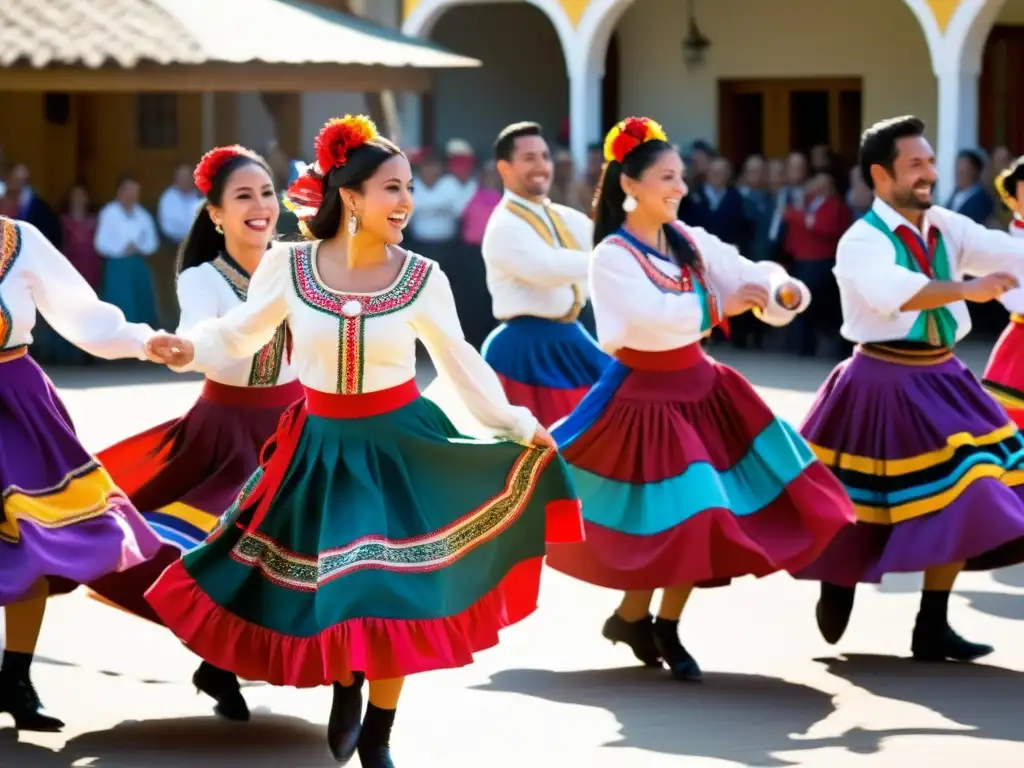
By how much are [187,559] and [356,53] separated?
14.5 metres

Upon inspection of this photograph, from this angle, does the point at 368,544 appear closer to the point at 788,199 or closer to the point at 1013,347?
the point at 1013,347

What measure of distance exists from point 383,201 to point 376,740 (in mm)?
1332

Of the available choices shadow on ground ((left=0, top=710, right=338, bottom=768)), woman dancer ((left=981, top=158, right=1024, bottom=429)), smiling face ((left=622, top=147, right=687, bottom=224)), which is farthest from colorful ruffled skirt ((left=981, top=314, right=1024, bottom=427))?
shadow on ground ((left=0, top=710, right=338, bottom=768))

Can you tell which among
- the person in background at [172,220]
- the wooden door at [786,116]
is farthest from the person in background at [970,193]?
the person in background at [172,220]

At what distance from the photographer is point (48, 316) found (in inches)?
246

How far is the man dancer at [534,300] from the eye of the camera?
8781 mm

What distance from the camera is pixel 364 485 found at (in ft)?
18.0

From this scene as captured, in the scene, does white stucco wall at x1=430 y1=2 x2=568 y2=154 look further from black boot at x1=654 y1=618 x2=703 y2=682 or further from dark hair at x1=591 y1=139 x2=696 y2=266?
black boot at x1=654 y1=618 x2=703 y2=682

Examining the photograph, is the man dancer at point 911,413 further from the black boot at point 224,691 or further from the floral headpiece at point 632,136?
the black boot at point 224,691

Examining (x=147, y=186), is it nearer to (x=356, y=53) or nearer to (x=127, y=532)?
(x=356, y=53)

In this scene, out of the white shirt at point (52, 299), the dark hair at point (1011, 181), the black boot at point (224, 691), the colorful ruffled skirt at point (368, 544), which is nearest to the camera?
the colorful ruffled skirt at point (368, 544)

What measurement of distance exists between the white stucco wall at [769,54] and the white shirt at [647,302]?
14.3 metres

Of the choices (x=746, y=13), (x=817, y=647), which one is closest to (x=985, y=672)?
(x=817, y=647)

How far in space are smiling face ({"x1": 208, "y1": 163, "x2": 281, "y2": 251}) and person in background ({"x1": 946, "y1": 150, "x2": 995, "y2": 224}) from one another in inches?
412
